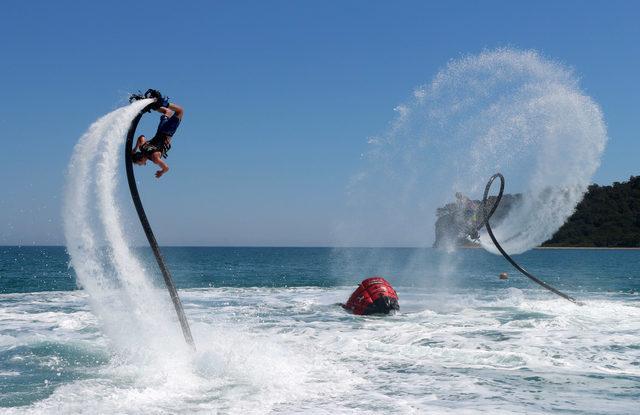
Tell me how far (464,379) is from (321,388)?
3410 millimetres

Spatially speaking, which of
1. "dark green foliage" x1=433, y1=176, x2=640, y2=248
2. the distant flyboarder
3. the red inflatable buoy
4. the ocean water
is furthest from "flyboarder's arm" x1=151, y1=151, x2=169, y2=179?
"dark green foliage" x1=433, y1=176, x2=640, y2=248

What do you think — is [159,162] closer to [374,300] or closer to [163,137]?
[163,137]

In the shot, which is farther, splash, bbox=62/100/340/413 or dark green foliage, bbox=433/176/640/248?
dark green foliage, bbox=433/176/640/248

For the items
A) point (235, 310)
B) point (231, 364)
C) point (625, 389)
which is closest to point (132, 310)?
point (231, 364)

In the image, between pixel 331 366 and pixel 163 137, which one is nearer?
pixel 163 137

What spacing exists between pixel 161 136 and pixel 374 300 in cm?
1612

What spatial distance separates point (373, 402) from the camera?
1148 centimetres

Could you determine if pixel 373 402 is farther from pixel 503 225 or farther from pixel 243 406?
pixel 503 225

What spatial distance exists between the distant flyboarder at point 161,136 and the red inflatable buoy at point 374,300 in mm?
15911

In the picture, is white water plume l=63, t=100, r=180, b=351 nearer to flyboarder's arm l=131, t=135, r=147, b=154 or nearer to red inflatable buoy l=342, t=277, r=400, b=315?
flyboarder's arm l=131, t=135, r=147, b=154

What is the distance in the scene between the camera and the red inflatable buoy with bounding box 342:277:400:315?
2592 centimetres

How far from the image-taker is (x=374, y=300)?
2597cm

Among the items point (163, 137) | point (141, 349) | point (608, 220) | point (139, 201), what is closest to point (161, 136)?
point (163, 137)

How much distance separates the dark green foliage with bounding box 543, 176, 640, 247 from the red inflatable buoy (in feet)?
531
